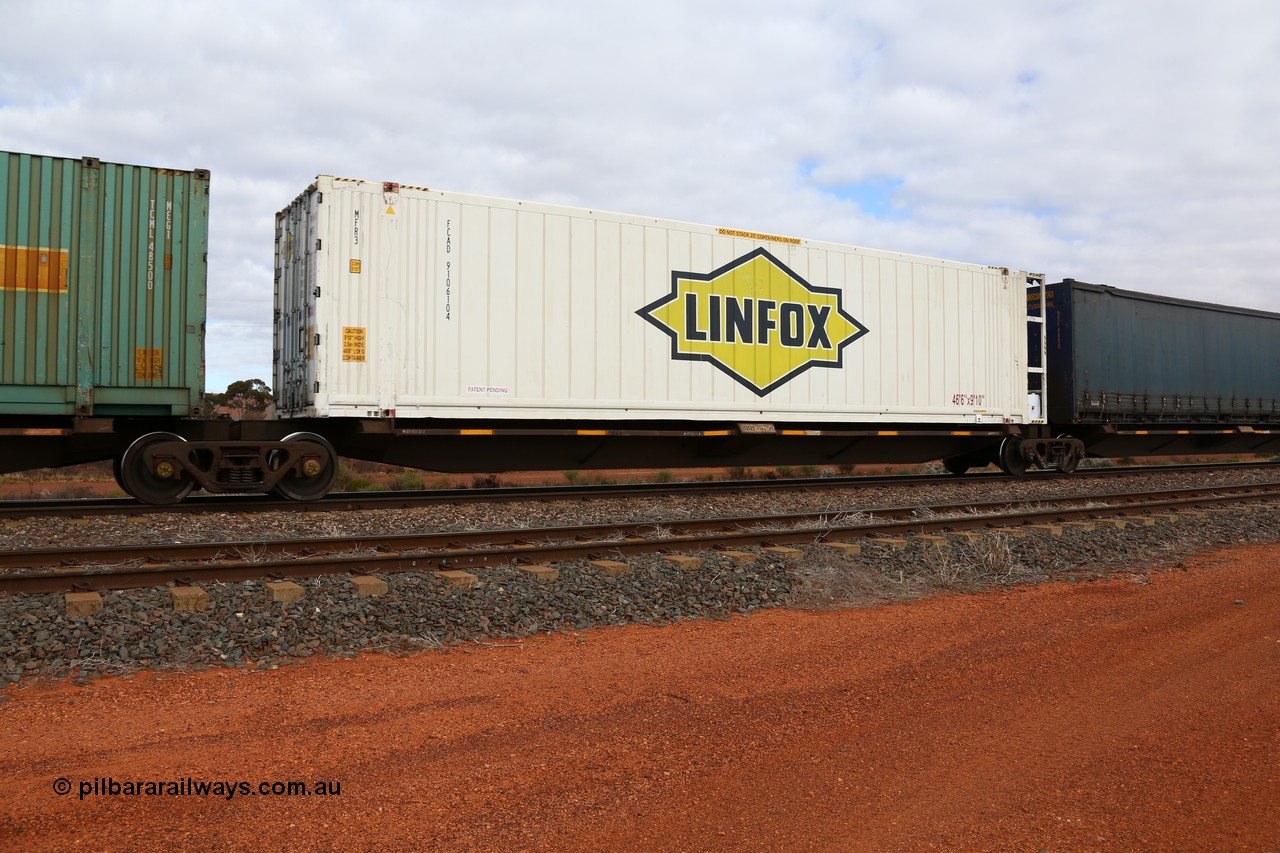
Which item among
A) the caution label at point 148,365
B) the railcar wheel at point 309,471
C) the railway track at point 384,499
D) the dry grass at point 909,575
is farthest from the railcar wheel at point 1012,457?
the caution label at point 148,365

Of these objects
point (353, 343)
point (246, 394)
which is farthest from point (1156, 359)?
point (246, 394)

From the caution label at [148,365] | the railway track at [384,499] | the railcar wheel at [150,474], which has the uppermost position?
the caution label at [148,365]

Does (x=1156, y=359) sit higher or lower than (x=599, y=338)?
higher

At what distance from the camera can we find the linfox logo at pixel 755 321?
474 inches

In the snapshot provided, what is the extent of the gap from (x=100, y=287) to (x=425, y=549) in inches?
185

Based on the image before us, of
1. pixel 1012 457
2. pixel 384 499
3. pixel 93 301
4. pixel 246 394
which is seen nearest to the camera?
pixel 93 301

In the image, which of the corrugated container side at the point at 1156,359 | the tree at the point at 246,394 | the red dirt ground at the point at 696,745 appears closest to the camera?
the red dirt ground at the point at 696,745

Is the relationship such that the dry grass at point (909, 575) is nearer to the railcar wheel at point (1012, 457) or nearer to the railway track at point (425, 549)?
the railway track at point (425, 549)

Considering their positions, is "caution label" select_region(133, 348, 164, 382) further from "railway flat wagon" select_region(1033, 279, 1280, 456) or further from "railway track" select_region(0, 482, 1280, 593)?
"railway flat wagon" select_region(1033, 279, 1280, 456)

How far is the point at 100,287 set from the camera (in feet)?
29.5

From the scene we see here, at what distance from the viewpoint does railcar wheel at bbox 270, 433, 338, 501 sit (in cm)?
1002

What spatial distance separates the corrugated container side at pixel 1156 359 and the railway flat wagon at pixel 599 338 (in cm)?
219

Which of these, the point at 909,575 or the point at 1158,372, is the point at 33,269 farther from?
the point at 1158,372

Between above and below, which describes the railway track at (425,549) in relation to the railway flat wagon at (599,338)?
below
